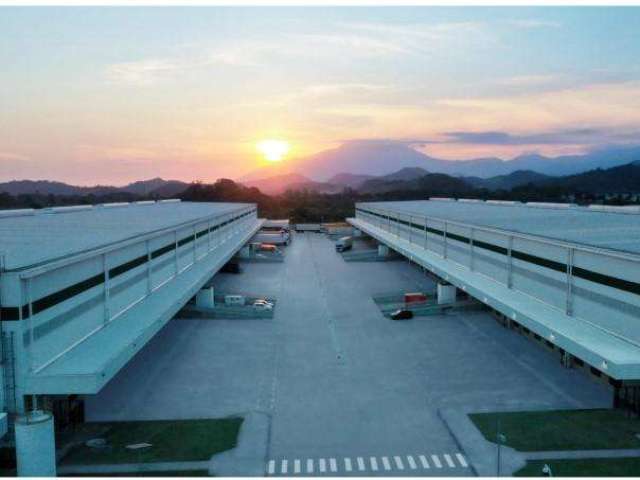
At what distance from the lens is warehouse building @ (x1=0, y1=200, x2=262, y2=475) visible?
53.3 ft

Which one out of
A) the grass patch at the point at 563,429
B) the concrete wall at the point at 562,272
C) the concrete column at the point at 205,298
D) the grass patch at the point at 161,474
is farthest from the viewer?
the concrete column at the point at 205,298

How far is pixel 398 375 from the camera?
23.8 m

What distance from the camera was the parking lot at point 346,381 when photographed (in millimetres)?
17562

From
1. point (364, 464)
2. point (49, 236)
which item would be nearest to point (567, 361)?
point (364, 464)

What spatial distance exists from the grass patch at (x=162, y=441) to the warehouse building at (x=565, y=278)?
11.1 meters

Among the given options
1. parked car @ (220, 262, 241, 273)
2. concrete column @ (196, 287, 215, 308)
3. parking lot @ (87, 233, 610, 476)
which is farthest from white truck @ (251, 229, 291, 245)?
parking lot @ (87, 233, 610, 476)

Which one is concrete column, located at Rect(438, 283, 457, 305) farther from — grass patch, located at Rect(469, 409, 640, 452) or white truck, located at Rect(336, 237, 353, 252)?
white truck, located at Rect(336, 237, 353, 252)

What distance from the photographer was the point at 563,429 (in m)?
18.2

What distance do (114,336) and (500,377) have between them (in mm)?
14131

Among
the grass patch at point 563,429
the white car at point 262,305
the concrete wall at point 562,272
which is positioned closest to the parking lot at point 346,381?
the white car at point 262,305

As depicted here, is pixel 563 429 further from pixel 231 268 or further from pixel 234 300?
pixel 231 268

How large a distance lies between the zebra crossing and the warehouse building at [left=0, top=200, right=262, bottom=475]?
5513 mm

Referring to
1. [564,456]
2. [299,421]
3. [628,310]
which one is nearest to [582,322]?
[628,310]

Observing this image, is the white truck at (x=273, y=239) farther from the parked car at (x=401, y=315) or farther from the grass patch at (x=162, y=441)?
the grass patch at (x=162, y=441)
